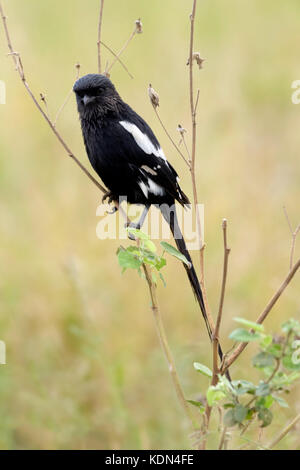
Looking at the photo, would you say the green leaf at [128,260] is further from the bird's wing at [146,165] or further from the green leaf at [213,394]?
the bird's wing at [146,165]

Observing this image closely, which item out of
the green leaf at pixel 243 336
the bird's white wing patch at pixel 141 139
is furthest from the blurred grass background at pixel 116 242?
the green leaf at pixel 243 336

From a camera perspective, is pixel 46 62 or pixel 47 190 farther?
pixel 46 62

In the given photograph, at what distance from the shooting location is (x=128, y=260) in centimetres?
148

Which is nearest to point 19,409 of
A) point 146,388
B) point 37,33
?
point 146,388

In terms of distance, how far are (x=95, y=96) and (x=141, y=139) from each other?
10.0 inches

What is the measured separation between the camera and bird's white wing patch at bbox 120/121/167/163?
2.70 m

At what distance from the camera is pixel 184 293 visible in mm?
3852

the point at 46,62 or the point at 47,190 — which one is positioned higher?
the point at 46,62

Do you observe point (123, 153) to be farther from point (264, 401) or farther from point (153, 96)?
point (264, 401)

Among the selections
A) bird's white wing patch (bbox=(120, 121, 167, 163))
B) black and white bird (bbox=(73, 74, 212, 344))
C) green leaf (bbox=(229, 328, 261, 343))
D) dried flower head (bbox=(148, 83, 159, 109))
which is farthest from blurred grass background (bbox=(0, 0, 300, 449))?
dried flower head (bbox=(148, 83, 159, 109))

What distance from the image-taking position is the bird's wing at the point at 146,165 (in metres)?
2.68

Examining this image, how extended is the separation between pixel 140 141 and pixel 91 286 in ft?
3.96

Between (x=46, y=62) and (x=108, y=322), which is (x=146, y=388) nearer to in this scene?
(x=108, y=322)

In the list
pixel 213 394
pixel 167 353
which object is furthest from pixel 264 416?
pixel 167 353
